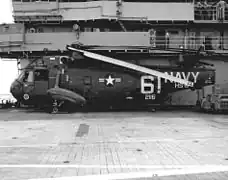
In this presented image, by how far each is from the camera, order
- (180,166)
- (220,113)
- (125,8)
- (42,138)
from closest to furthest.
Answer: (180,166)
(42,138)
(220,113)
(125,8)

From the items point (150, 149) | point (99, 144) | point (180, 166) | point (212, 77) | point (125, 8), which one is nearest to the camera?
point (180, 166)

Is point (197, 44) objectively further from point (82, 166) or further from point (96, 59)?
point (82, 166)

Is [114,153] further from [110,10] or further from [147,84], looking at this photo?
[110,10]

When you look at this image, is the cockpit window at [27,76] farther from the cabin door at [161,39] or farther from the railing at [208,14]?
the railing at [208,14]

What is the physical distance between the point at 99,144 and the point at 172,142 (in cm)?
218

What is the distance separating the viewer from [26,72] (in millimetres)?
17547

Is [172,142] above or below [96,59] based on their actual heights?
below

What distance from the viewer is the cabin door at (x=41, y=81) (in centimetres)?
1720

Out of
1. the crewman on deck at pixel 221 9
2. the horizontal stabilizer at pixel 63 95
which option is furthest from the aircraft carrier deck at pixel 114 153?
the crewman on deck at pixel 221 9

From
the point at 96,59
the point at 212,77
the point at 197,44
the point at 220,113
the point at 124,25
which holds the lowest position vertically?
the point at 220,113

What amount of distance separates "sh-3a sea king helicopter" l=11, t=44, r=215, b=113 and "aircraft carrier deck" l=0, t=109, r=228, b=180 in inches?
289

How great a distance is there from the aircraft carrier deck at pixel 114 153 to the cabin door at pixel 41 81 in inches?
296

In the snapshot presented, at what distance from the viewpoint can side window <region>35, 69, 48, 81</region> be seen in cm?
1731

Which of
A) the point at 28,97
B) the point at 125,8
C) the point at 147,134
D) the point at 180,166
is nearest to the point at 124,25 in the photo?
the point at 125,8
